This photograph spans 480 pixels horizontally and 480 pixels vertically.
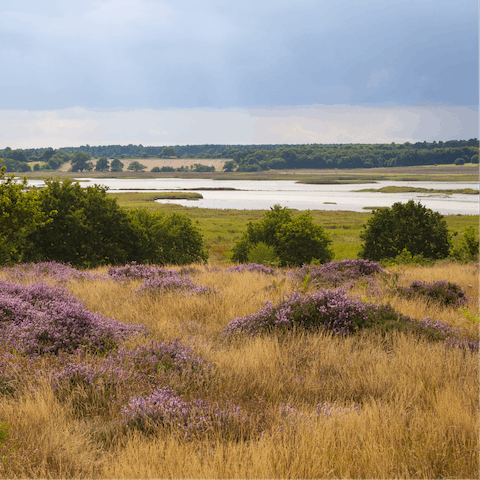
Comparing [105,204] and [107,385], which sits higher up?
[105,204]

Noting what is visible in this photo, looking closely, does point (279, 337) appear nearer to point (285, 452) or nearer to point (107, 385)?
point (107, 385)

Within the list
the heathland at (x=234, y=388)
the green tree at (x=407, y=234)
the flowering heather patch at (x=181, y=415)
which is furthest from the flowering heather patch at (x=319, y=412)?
the green tree at (x=407, y=234)

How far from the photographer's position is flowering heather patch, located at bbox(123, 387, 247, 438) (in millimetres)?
3957

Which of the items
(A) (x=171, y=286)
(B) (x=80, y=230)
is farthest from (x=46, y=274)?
(B) (x=80, y=230)

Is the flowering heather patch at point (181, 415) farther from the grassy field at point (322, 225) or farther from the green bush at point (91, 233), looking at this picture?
the grassy field at point (322, 225)

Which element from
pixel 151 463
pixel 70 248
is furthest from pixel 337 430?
pixel 70 248

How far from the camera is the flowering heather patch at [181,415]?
396 cm

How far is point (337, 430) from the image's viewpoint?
12.6 ft

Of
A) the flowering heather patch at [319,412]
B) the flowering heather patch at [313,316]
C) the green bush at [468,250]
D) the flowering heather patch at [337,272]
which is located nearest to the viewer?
the flowering heather patch at [319,412]

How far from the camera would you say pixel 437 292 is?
986cm

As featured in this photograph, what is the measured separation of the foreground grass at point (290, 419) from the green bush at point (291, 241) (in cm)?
2067

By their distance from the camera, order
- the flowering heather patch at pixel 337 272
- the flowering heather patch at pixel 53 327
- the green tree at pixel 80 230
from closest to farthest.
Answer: the flowering heather patch at pixel 53 327
the flowering heather patch at pixel 337 272
the green tree at pixel 80 230

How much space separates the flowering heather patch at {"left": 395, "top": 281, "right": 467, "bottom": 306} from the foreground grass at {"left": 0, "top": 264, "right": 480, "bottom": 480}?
2.88m

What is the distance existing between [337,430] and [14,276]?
9.38m
